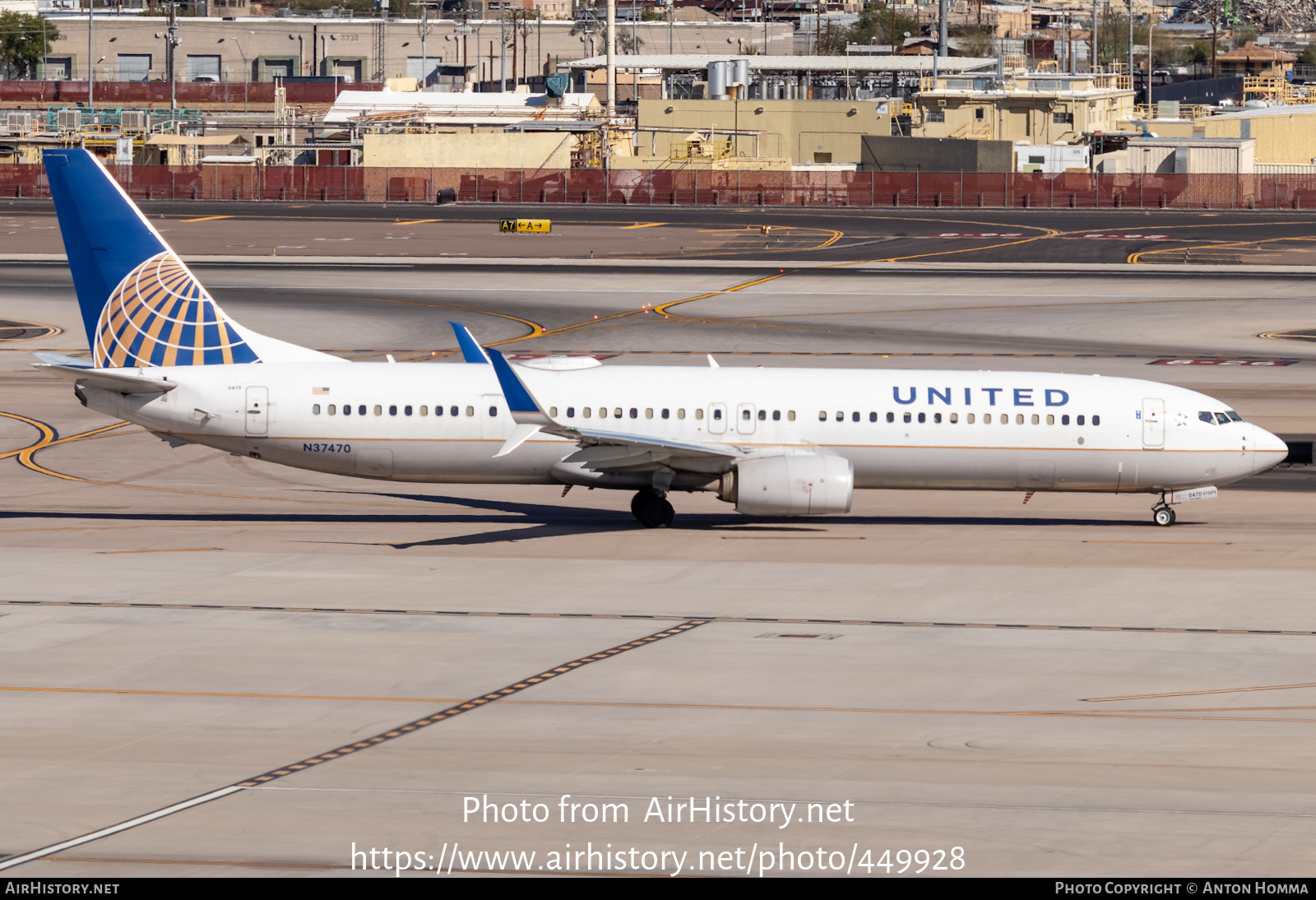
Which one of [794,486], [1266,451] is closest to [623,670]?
[794,486]

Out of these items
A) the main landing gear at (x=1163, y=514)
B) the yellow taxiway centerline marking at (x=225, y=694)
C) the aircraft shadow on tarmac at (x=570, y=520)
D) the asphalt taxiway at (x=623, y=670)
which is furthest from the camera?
the main landing gear at (x=1163, y=514)

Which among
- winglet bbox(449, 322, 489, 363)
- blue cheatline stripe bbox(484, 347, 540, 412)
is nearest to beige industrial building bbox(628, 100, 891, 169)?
winglet bbox(449, 322, 489, 363)

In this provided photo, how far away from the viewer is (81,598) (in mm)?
35969

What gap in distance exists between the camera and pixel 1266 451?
44.0 meters

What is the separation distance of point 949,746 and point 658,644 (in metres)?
8.05

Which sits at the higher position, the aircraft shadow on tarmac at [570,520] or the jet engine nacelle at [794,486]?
the jet engine nacelle at [794,486]

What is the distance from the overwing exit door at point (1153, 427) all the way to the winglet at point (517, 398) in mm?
15148

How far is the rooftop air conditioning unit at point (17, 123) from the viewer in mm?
175750

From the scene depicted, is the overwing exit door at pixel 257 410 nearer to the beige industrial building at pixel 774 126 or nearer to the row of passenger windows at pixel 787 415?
the row of passenger windows at pixel 787 415

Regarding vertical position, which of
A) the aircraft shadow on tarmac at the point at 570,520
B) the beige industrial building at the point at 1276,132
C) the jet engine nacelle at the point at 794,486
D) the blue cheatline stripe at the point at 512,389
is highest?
the beige industrial building at the point at 1276,132

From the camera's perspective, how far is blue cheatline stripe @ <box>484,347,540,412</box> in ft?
132

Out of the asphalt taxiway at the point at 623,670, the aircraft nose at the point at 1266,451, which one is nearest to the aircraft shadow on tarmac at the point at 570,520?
the asphalt taxiway at the point at 623,670

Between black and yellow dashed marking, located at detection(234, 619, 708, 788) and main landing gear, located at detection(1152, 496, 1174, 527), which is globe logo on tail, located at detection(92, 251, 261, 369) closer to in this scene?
black and yellow dashed marking, located at detection(234, 619, 708, 788)
